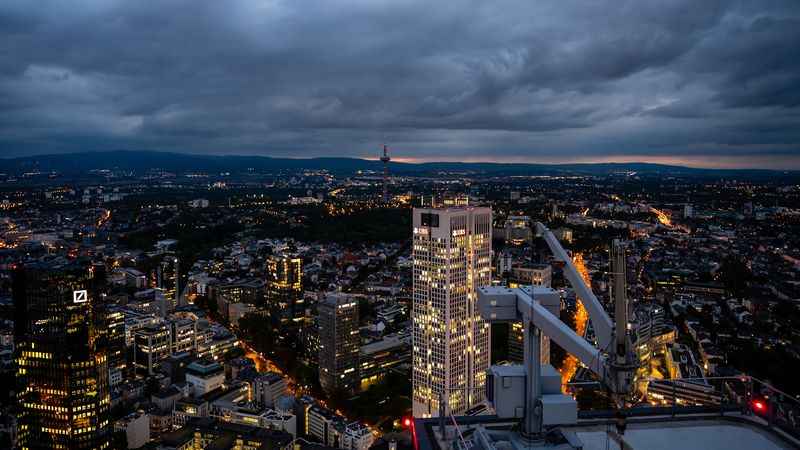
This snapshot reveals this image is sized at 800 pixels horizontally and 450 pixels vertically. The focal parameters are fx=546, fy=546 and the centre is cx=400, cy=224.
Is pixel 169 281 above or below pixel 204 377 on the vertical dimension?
above

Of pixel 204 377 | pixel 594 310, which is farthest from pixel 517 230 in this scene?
pixel 594 310

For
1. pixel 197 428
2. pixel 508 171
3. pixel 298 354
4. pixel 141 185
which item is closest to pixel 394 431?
pixel 197 428

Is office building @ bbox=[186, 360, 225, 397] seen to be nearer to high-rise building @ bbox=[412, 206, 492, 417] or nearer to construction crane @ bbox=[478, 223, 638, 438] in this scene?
high-rise building @ bbox=[412, 206, 492, 417]

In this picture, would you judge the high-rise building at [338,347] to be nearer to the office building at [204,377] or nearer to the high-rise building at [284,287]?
the office building at [204,377]

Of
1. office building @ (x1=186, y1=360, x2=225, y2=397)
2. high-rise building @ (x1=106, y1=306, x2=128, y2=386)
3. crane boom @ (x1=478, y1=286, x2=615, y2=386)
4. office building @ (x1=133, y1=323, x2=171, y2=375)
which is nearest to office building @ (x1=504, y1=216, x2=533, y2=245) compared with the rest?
office building @ (x1=186, y1=360, x2=225, y2=397)

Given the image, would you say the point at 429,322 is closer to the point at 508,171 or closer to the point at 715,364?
the point at 715,364

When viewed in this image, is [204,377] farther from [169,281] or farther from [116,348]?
[169,281]
